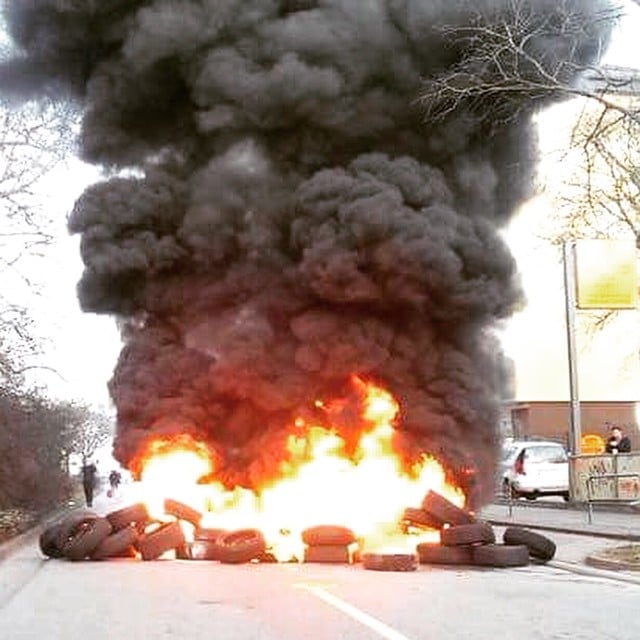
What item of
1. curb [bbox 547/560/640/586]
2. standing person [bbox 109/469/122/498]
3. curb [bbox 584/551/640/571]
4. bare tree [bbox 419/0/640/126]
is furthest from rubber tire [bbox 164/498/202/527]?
standing person [bbox 109/469/122/498]

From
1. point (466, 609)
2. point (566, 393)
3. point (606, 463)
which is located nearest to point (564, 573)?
point (466, 609)

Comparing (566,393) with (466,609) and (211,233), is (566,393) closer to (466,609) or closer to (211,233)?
(211,233)

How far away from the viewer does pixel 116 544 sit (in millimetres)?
16156

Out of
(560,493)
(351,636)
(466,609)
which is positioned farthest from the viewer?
(560,493)

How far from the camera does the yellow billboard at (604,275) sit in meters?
24.6

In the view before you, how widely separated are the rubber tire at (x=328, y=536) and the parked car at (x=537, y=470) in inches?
600

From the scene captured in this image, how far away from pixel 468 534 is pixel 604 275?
1161 cm

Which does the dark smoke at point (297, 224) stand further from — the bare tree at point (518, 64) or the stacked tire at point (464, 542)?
the stacked tire at point (464, 542)

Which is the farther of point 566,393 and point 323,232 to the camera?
point 566,393

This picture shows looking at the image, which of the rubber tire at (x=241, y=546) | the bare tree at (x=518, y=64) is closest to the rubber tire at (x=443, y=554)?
the rubber tire at (x=241, y=546)

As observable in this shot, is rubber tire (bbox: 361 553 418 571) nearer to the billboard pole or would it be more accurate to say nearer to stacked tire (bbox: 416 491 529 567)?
stacked tire (bbox: 416 491 529 567)

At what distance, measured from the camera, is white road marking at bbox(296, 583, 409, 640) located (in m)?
9.44

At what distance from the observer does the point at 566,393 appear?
45500 mm

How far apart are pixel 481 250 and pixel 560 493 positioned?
15.8m
